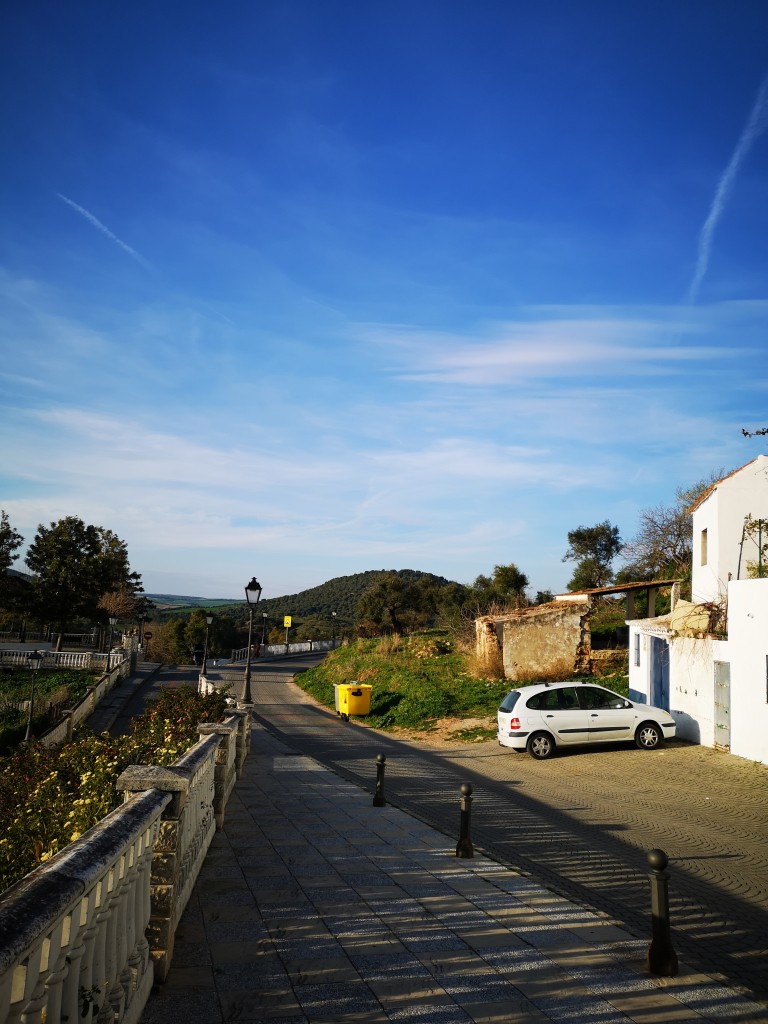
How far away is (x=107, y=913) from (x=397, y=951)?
260 cm

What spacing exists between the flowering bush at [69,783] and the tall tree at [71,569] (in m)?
43.0

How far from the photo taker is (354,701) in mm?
27766

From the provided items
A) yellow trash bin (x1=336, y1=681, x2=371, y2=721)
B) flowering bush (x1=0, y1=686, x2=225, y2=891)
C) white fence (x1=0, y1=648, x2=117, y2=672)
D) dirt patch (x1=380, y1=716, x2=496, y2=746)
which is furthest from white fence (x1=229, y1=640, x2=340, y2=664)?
flowering bush (x1=0, y1=686, x2=225, y2=891)

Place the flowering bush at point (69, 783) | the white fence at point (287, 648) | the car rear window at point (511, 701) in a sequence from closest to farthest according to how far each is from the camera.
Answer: the flowering bush at point (69, 783)
the car rear window at point (511, 701)
the white fence at point (287, 648)

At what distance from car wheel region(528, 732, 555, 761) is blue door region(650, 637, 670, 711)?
4.18 m

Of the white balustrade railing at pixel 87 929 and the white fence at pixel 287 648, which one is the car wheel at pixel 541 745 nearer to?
the white balustrade railing at pixel 87 929

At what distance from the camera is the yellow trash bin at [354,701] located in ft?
91.1

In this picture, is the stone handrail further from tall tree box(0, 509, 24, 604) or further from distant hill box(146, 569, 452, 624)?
distant hill box(146, 569, 452, 624)

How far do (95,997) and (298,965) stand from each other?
2028 millimetres

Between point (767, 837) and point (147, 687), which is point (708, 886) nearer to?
point (767, 837)

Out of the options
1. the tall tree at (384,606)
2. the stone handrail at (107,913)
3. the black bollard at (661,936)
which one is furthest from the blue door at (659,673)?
the tall tree at (384,606)

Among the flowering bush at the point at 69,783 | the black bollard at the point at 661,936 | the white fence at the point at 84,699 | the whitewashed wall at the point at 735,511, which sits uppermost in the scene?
the whitewashed wall at the point at 735,511

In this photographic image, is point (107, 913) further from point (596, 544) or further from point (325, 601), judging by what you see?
point (325, 601)

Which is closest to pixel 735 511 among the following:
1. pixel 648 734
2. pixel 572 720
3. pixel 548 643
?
pixel 548 643
